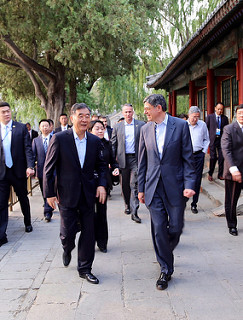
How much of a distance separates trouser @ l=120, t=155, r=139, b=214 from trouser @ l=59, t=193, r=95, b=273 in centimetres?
267

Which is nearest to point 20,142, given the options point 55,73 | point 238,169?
point 238,169

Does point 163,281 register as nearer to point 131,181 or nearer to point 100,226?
point 100,226

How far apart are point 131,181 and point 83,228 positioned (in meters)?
2.97

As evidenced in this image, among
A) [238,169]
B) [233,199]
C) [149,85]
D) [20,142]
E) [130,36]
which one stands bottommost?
[233,199]

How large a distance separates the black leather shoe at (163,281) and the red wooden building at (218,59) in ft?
14.1

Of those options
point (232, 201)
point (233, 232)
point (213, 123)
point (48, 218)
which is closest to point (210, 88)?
point (213, 123)

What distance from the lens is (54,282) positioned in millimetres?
4328

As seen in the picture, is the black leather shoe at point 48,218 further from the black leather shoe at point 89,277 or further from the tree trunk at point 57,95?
the tree trunk at point 57,95

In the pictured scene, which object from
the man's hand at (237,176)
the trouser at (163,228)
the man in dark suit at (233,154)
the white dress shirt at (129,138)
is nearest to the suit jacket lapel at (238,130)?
the man in dark suit at (233,154)

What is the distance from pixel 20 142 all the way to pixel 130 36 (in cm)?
847

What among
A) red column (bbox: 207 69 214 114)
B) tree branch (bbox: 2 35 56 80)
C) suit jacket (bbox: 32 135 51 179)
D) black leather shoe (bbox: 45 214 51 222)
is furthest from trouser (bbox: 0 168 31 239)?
tree branch (bbox: 2 35 56 80)

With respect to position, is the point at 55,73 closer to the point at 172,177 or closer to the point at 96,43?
the point at 96,43

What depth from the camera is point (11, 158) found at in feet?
20.4

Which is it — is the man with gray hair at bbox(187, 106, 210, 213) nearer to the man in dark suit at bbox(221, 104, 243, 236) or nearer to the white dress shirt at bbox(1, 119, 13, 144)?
the man in dark suit at bbox(221, 104, 243, 236)
